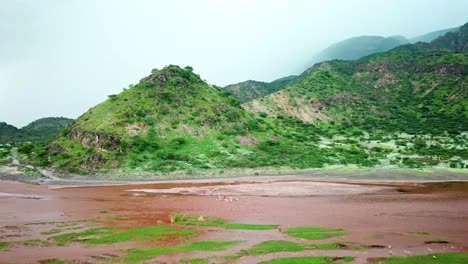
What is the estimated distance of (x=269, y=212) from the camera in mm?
40188

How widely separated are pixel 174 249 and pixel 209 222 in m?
9.94

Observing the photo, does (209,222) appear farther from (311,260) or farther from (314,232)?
(311,260)

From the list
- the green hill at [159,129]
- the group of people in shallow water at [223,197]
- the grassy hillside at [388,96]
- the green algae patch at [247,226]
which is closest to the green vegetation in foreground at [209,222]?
the green algae patch at [247,226]

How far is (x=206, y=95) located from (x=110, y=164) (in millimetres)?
47267

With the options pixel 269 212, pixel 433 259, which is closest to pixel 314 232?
→ pixel 433 259

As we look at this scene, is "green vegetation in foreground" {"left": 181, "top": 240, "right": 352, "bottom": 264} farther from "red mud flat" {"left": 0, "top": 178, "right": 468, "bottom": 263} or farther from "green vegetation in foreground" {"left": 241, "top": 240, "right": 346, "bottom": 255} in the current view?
"red mud flat" {"left": 0, "top": 178, "right": 468, "bottom": 263}

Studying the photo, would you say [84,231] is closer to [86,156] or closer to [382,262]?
[382,262]

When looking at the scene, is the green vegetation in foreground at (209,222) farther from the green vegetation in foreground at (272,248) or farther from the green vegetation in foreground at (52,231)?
the green vegetation in foreground at (52,231)

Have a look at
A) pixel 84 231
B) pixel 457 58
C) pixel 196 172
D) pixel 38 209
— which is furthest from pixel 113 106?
pixel 457 58

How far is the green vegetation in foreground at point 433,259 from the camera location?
21.3 metres

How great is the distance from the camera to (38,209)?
4216 cm

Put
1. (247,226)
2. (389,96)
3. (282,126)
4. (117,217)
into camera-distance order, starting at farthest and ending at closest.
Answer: (389,96)
(282,126)
(117,217)
(247,226)

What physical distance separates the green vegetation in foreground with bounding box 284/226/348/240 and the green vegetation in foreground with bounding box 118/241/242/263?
5028mm

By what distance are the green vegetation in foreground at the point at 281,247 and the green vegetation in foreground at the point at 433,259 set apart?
4.01 meters
